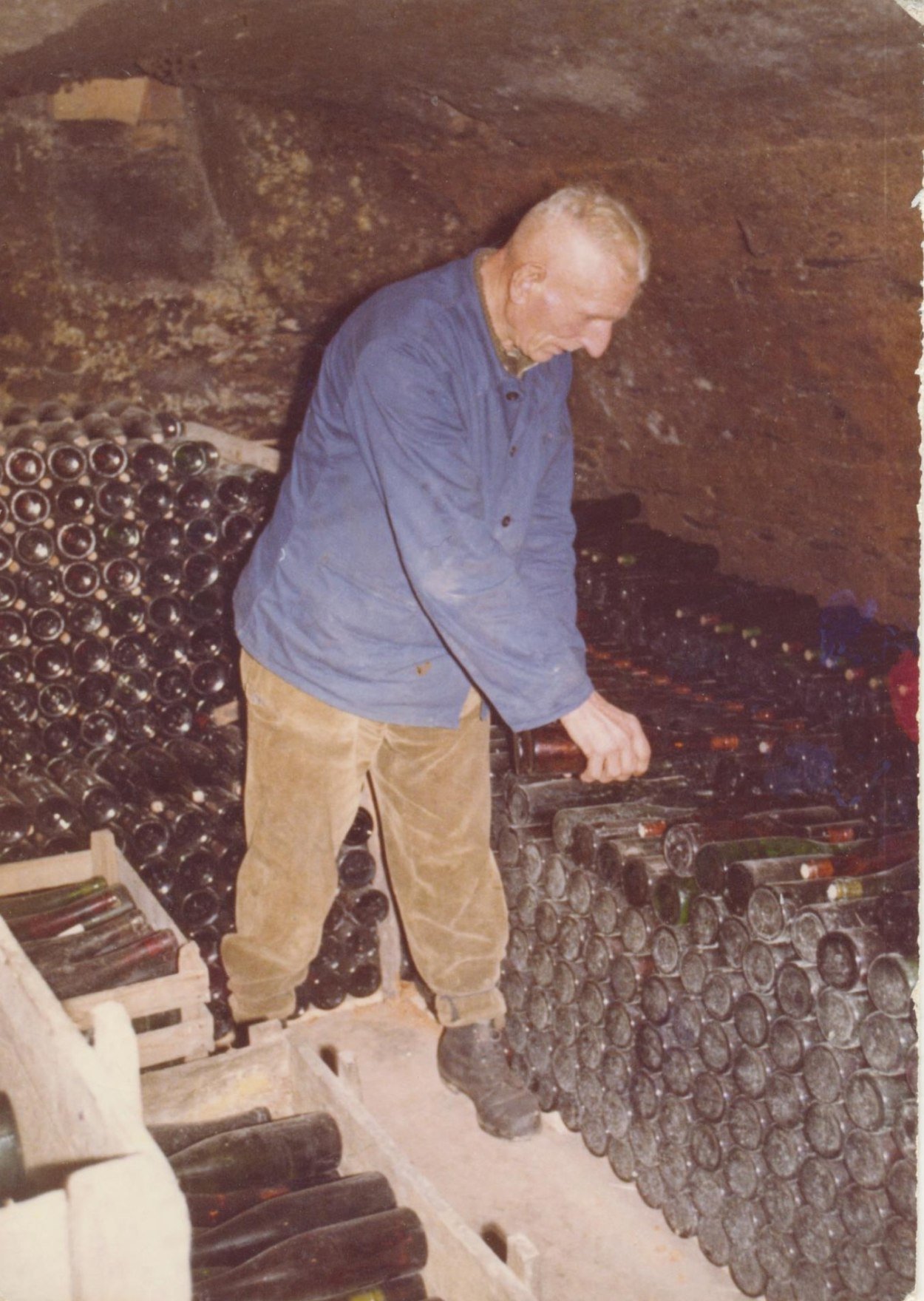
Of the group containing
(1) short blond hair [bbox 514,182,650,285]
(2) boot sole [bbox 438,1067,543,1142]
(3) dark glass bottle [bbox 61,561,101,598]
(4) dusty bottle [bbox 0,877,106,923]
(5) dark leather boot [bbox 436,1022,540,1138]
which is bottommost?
(2) boot sole [bbox 438,1067,543,1142]

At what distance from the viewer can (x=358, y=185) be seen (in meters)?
4.56

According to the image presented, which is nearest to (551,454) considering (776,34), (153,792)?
(776,34)

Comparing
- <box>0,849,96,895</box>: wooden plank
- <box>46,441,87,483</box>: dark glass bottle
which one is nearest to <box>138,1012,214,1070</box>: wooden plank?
<box>0,849,96,895</box>: wooden plank

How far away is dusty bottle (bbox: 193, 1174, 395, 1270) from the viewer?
1.99m

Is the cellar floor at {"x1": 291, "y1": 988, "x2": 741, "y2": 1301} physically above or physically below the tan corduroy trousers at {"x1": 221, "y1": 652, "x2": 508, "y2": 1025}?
below

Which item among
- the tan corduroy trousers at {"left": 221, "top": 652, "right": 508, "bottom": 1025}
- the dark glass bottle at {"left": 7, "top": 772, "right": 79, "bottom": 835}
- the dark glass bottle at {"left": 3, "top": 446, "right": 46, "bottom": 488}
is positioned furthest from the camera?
the dark glass bottle at {"left": 3, "top": 446, "right": 46, "bottom": 488}

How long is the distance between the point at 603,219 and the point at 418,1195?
176 cm

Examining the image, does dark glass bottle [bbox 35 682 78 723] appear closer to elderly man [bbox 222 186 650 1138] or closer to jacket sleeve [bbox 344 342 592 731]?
elderly man [bbox 222 186 650 1138]

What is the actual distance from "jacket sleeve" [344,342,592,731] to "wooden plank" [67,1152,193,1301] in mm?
1245

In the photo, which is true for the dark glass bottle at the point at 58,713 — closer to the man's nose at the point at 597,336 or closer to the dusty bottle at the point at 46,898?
the dusty bottle at the point at 46,898

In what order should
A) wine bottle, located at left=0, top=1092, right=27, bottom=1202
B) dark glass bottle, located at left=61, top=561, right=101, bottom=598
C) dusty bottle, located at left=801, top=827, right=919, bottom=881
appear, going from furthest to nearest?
dark glass bottle, located at left=61, top=561, right=101, bottom=598
dusty bottle, located at left=801, top=827, right=919, bottom=881
wine bottle, located at left=0, top=1092, right=27, bottom=1202

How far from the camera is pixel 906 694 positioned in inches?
118

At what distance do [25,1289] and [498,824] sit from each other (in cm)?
225

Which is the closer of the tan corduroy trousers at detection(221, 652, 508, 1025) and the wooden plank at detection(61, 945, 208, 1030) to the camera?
the tan corduroy trousers at detection(221, 652, 508, 1025)
